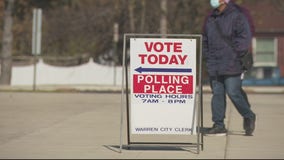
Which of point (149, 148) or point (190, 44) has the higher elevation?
point (190, 44)

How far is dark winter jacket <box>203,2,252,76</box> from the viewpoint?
33.5 ft

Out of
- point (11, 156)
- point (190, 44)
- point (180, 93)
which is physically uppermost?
point (190, 44)

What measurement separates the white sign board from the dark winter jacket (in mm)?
1468

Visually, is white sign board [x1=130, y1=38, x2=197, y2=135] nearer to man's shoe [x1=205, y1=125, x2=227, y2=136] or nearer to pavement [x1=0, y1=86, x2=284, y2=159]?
pavement [x1=0, y1=86, x2=284, y2=159]

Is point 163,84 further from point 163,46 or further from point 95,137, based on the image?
point 95,137

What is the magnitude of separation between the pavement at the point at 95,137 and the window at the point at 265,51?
24.4 metres

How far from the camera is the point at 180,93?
29.3 ft

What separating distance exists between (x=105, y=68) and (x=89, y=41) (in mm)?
6621

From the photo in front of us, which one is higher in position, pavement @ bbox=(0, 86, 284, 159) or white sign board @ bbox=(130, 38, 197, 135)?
white sign board @ bbox=(130, 38, 197, 135)

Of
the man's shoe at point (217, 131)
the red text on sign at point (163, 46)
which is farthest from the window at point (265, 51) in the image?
the red text on sign at point (163, 46)

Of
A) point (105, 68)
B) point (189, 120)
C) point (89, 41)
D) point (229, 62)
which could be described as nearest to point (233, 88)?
point (229, 62)

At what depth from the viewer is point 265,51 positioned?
4062 centimetres

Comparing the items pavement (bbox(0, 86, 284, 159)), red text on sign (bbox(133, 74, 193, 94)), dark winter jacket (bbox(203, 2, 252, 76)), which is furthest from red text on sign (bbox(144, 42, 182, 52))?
dark winter jacket (bbox(203, 2, 252, 76))

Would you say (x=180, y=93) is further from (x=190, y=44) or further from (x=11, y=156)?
(x=11, y=156)
